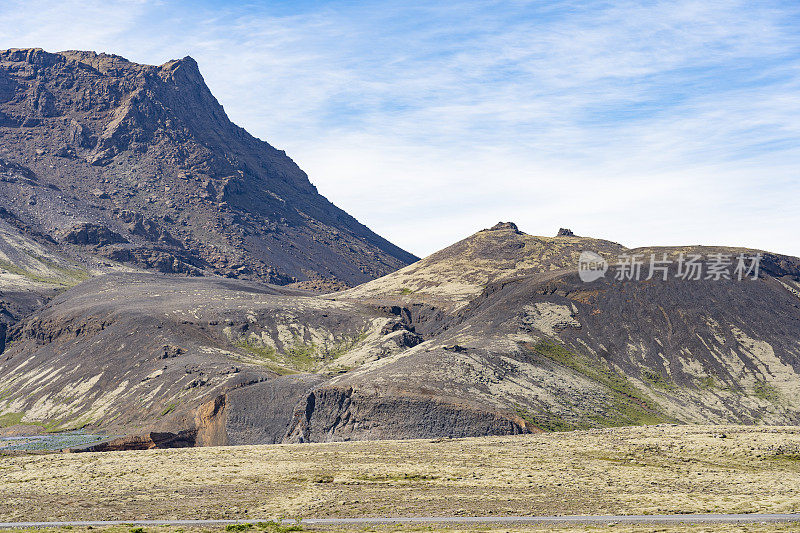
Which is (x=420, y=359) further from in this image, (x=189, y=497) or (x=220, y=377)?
(x=189, y=497)

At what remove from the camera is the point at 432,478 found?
7112 cm

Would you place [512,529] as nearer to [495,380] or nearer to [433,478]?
[433,478]

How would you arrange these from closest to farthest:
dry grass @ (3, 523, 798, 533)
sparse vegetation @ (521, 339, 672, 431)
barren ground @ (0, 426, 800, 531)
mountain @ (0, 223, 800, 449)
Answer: dry grass @ (3, 523, 798, 533)
barren ground @ (0, 426, 800, 531)
mountain @ (0, 223, 800, 449)
sparse vegetation @ (521, 339, 672, 431)

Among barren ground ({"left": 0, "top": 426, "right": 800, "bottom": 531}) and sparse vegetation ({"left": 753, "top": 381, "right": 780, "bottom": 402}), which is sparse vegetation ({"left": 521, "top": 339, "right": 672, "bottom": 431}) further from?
barren ground ({"left": 0, "top": 426, "right": 800, "bottom": 531})

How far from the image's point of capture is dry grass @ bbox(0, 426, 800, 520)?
59.9 metres

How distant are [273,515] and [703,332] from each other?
146437 millimetres

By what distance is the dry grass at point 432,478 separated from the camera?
197ft

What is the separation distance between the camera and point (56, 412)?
180500 millimetres

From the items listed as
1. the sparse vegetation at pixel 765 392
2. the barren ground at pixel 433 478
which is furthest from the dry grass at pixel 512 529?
the sparse vegetation at pixel 765 392

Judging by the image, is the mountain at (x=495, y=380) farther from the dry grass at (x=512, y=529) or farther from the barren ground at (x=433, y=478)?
the dry grass at (x=512, y=529)

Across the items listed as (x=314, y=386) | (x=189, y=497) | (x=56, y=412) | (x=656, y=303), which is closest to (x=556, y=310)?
(x=656, y=303)

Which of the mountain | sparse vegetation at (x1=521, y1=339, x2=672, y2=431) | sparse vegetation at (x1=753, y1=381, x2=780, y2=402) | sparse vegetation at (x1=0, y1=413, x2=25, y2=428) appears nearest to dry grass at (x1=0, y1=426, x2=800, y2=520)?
the mountain

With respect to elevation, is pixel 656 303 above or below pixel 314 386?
above

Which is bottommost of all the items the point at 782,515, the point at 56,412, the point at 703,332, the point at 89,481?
the point at 56,412
